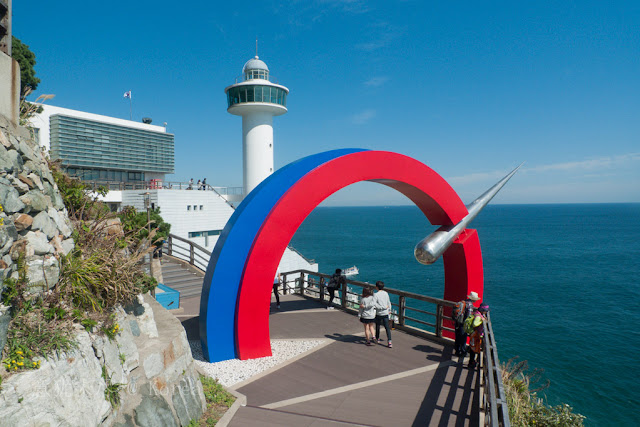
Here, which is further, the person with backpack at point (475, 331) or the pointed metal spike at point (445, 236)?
the pointed metal spike at point (445, 236)

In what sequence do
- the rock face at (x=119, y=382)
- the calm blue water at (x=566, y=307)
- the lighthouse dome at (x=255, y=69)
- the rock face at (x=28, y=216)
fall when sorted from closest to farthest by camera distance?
the rock face at (x=119, y=382), the rock face at (x=28, y=216), the calm blue water at (x=566, y=307), the lighthouse dome at (x=255, y=69)

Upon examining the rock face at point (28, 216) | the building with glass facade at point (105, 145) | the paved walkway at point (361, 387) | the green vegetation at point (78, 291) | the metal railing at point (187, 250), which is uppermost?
the building with glass facade at point (105, 145)

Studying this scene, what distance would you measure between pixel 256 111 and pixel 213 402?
24559 mm

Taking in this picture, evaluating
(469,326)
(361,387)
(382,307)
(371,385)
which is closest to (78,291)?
(361,387)

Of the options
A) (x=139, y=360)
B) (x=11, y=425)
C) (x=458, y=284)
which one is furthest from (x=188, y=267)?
(x=11, y=425)

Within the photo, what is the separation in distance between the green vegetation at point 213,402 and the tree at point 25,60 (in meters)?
17.6

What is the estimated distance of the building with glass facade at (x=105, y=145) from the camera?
26.9 meters

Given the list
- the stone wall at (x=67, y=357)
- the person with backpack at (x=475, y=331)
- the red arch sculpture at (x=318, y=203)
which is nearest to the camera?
the stone wall at (x=67, y=357)

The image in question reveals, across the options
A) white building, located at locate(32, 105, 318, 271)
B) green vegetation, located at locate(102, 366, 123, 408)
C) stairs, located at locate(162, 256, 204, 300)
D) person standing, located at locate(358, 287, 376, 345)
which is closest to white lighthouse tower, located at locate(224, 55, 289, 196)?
white building, located at locate(32, 105, 318, 271)

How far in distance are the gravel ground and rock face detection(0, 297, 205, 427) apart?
4.58 feet

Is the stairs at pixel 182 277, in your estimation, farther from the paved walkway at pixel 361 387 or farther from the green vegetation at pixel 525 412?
the green vegetation at pixel 525 412

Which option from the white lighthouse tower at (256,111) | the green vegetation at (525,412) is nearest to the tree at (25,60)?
the white lighthouse tower at (256,111)

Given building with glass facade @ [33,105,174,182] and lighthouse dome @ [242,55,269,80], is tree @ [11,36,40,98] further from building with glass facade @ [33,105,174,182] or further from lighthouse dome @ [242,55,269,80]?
lighthouse dome @ [242,55,269,80]

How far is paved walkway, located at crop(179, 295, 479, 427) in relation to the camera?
5875mm
